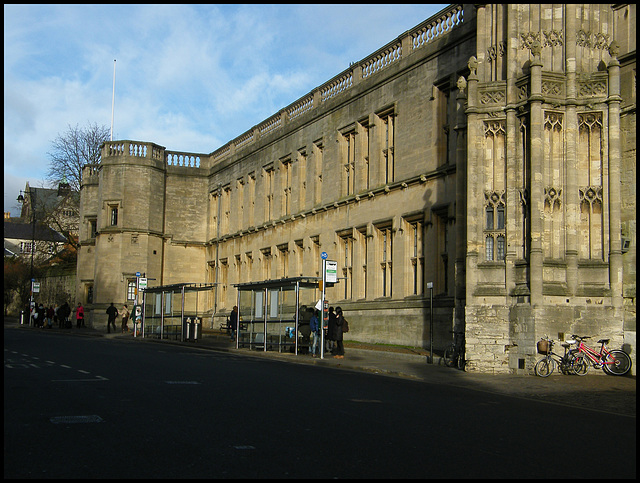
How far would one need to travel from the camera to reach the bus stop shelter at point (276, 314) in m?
26.3

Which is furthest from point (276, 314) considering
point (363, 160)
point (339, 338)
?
point (363, 160)

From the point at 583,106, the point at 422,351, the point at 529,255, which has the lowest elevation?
the point at 422,351

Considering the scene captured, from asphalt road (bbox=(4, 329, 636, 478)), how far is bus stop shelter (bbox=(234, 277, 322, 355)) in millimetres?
11571

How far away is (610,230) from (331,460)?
1435 cm

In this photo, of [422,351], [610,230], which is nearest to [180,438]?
[610,230]

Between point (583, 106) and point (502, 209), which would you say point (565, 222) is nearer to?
point (502, 209)

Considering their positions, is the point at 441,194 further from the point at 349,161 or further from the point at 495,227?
the point at 349,161

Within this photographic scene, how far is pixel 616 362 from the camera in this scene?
18109mm

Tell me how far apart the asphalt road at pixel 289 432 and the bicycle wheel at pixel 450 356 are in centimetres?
632

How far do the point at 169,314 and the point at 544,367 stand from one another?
2373cm

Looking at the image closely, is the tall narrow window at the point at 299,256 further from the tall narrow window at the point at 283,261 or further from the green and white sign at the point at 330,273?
the green and white sign at the point at 330,273

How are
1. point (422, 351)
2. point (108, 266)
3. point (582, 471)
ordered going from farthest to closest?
point (108, 266), point (422, 351), point (582, 471)

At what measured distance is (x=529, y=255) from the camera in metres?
19.3

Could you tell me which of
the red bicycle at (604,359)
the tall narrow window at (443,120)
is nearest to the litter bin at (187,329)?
the tall narrow window at (443,120)
